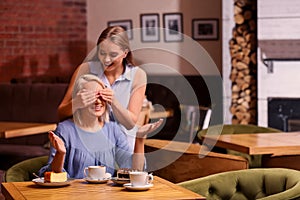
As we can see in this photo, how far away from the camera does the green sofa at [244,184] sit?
3.31 m

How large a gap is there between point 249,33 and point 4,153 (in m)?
2.64

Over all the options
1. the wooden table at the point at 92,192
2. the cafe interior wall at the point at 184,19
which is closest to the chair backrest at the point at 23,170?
the wooden table at the point at 92,192

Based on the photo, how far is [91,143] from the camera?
3.55 m

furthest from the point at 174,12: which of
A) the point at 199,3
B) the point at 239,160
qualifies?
the point at 239,160

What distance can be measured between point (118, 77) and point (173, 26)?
13.1 ft

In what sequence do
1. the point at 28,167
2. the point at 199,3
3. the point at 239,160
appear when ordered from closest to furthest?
the point at 28,167
the point at 239,160
the point at 199,3

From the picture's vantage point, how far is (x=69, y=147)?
3566 millimetres

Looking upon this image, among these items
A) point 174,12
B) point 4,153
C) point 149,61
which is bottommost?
point 4,153

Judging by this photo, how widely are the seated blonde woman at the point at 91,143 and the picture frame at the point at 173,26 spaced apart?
4.39 m

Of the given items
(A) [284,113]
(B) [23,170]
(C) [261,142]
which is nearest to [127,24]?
(A) [284,113]

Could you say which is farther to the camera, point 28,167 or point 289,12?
point 289,12

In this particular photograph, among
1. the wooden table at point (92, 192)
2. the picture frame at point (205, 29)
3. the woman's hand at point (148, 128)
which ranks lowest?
the wooden table at point (92, 192)

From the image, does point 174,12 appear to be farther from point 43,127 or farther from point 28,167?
point 28,167

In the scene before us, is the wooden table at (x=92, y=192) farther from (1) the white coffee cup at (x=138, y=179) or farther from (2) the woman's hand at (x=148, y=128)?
(2) the woman's hand at (x=148, y=128)
